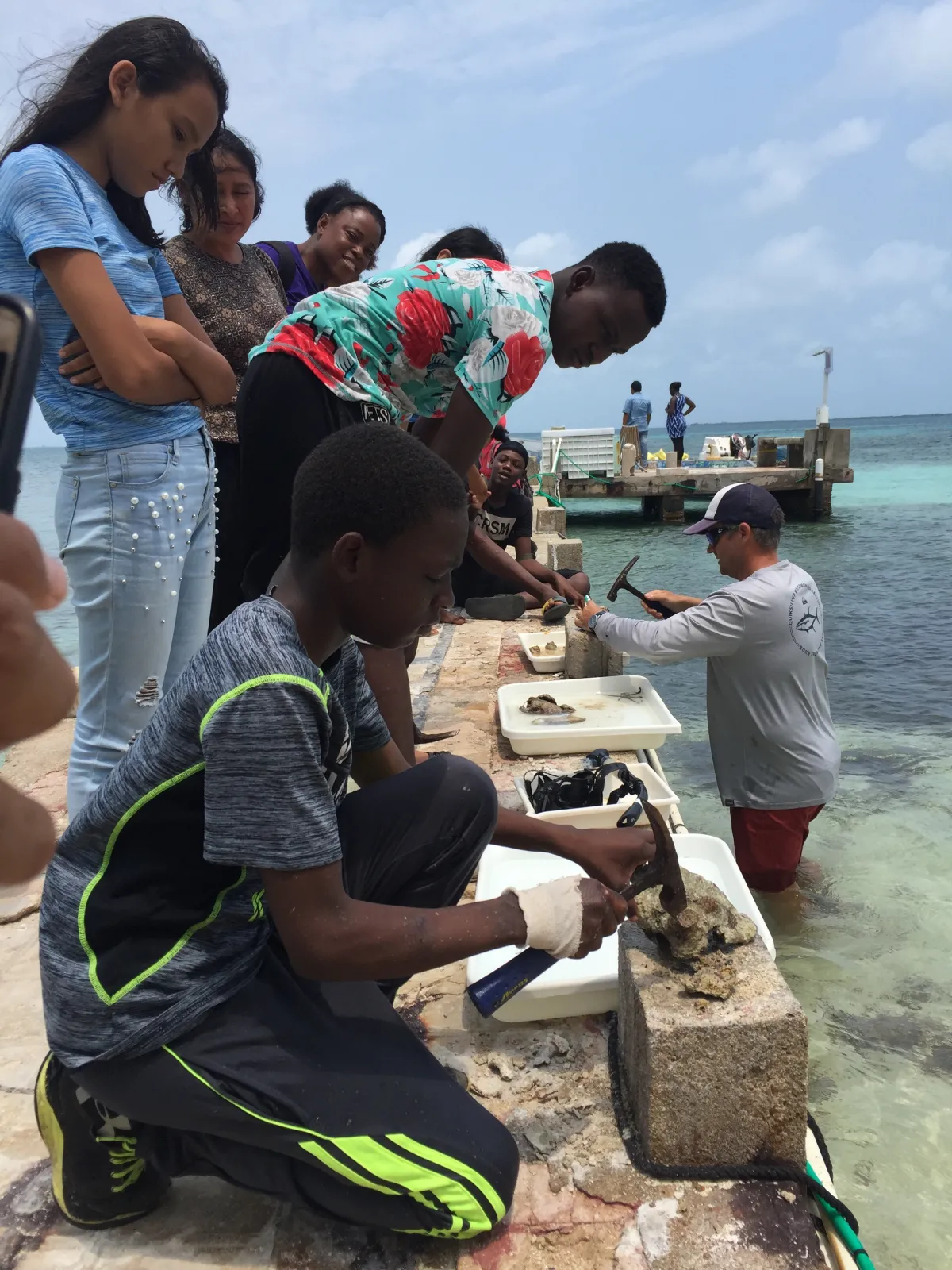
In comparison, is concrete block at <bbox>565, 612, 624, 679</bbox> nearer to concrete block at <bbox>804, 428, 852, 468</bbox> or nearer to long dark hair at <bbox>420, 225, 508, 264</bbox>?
long dark hair at <bbox>420, 225, 508, 264</bbox>

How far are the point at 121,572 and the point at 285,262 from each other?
6.70 feet

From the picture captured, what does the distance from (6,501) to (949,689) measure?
8.58m

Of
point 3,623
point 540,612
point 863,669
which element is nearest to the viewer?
point 3,623

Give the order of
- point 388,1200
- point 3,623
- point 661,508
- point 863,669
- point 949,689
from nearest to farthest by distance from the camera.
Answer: point 3,623, point 388,1200, point 949,689, point 863,669, point 661,508

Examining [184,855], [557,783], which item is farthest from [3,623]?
[557,783]

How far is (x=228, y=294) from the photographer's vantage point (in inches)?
120

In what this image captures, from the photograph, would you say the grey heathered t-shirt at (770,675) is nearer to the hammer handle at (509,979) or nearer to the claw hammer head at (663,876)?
the claw hammer head at (663,876)

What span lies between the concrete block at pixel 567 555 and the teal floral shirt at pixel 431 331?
5.46 m

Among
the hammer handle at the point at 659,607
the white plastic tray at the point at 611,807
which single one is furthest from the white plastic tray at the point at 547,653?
the white plastic tray at the point at 611,807

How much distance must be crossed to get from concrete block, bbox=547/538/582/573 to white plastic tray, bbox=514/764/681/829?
480 cm

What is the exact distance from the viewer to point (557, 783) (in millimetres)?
3262

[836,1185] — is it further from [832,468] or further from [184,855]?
[832,468]

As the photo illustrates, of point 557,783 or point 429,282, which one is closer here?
point 429,282

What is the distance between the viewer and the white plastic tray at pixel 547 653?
17.2 ft
